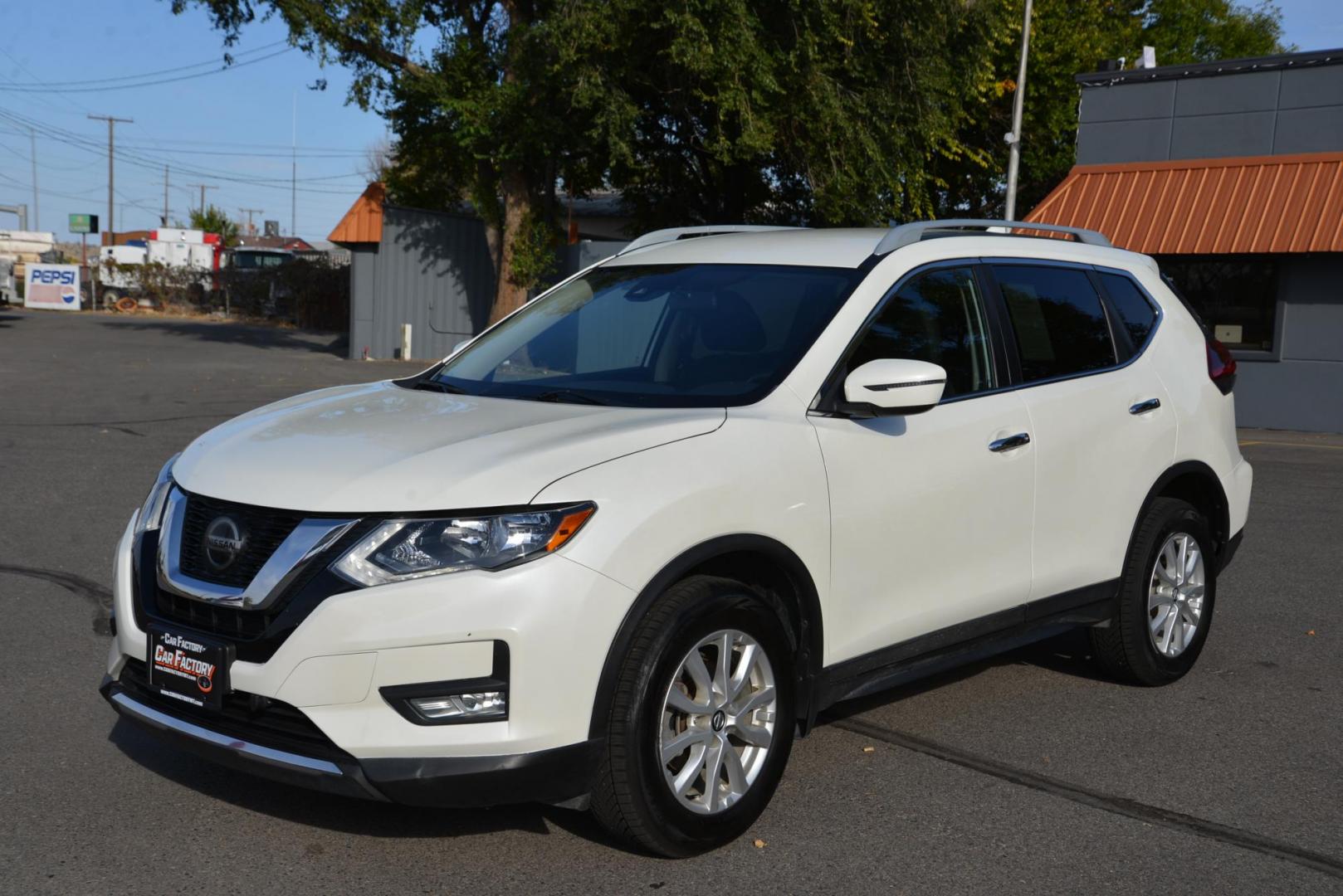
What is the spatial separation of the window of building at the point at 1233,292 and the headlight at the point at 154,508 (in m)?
17.8

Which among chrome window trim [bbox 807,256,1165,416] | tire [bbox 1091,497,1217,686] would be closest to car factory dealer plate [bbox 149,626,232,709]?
chrome window trim [bbox 807,256,1165,416]

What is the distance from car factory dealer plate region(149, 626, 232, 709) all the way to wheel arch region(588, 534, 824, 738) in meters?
1.01

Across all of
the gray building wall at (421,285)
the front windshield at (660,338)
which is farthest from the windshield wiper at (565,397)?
the gray building wall at (421,285)

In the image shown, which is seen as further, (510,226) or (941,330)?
(510,226)

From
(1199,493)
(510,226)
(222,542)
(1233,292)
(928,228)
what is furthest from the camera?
(510,226)

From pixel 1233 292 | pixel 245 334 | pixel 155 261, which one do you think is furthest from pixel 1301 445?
pixel 155 261

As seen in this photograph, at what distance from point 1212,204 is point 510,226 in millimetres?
11873

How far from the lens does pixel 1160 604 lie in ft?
19.5

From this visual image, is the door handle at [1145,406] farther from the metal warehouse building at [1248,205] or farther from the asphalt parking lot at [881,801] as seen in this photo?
the metal warehouse building at [1248,205]

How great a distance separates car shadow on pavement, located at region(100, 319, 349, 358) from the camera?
1244 inches

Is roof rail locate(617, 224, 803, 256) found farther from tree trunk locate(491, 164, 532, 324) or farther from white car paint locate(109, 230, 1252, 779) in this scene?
tree trunk locate(491, 164, 532, 324)

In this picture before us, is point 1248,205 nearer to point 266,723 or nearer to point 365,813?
point 365,813

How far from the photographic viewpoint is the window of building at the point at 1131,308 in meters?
5.89

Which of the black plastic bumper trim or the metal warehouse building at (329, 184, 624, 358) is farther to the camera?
the metal warehouse building at (329, 184, 624, 358)
